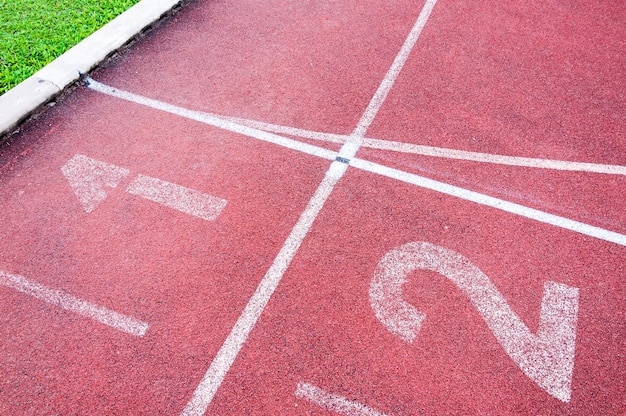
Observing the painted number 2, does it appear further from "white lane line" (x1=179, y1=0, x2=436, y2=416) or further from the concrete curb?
the concrete curb

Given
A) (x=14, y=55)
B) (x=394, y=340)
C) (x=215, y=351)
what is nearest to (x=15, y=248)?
(x=215, y=351)

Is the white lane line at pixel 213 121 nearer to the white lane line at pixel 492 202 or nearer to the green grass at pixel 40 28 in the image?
the white lane line at pixel 492 202

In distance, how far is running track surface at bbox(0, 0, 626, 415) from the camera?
12.6ft

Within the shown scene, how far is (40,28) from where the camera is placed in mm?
6770

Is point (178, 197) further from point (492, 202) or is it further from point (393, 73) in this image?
point (393, 73)

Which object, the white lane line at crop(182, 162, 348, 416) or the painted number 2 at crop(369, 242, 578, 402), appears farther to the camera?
the painted number 2 at crop(369, 242, 578, 402)

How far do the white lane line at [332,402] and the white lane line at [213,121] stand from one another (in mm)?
2531

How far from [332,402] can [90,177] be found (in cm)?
333

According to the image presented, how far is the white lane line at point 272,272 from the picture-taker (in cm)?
376

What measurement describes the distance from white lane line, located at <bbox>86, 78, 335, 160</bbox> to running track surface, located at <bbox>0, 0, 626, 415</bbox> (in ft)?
0.08

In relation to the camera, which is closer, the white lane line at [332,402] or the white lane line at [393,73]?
the white lane line at [332,402]

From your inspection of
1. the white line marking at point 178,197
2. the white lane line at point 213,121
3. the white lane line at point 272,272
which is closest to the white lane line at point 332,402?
the white lane line at point 272,272

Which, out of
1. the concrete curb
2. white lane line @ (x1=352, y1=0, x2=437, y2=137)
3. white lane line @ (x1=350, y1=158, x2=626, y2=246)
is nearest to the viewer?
white lane line @ (x1=350, y1=158, x2=626, y2=246)

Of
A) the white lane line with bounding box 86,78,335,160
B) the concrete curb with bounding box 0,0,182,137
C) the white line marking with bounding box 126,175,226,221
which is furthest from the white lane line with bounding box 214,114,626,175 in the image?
the concrete curb with bounding box 0,0,182,137
